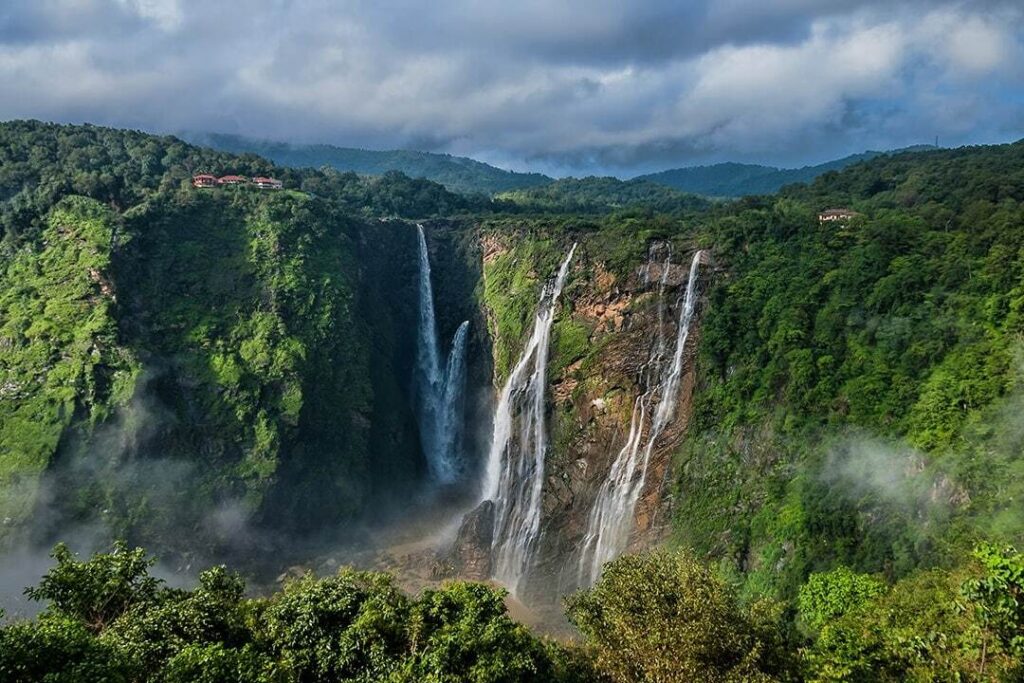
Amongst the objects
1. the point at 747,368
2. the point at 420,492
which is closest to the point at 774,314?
the point at 747,368

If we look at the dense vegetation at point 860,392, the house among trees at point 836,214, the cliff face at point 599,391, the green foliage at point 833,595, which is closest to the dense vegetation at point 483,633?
the green foliage at point 833,595

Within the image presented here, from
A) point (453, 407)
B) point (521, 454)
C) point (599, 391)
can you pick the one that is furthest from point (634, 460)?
point (453, 407)

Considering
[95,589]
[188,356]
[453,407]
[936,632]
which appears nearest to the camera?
[936,632]

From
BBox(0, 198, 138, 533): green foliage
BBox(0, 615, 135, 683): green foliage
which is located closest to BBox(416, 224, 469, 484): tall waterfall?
BBox(0, 198, 138, 533): green foliage

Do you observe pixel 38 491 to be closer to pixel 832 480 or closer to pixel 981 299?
pixel 832 480

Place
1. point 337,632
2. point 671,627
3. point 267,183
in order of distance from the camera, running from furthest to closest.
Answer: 1. point 267,183
2. point 337,632
3. point 671,627

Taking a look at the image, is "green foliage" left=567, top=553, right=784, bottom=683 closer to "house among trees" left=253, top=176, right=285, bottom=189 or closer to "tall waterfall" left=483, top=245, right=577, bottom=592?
"tall waterfall" left=483, top=245, right=577, bottom=592

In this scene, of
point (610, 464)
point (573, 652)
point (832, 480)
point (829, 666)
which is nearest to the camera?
point (829, 666)

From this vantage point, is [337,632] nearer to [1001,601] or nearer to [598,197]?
[1001,601]
